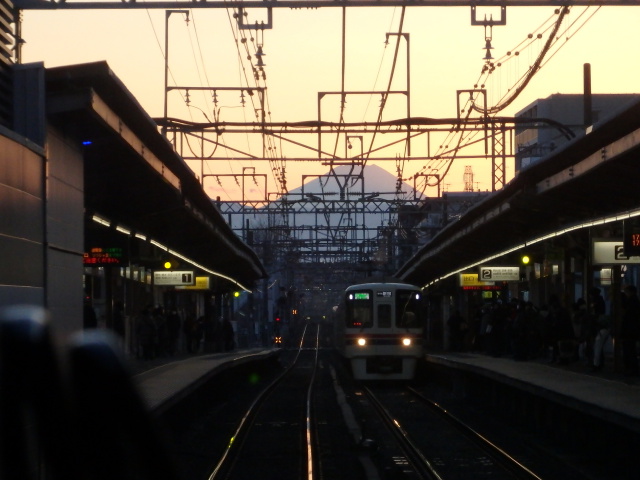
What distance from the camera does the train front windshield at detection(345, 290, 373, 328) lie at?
28.1 m

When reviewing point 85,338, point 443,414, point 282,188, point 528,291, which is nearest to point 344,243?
point 282,188

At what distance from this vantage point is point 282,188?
142ft

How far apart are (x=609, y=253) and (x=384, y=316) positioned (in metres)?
11.0

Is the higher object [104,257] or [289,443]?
[104,257]

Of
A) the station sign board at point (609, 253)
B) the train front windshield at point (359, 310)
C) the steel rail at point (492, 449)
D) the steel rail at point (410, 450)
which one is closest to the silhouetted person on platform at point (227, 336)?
the train front windshield at point (359, 310)

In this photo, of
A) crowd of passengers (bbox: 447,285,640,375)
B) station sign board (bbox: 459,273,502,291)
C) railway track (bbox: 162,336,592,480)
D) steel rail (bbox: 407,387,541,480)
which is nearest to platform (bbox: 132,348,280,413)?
railway track (bbox: 162,336,592,480)

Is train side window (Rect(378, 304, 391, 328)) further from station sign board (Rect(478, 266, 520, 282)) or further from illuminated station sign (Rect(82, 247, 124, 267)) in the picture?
illuminated station sign (Rect(82, 247, 124, 267))

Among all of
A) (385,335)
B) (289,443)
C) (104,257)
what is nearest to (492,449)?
(289,443)

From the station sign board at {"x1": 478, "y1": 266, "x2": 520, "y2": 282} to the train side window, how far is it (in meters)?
3.99

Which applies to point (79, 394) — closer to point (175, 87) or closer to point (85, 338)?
point (85, 338)

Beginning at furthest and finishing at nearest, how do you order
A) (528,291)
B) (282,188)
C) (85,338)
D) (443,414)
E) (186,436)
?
(282,188), (528,291), (443,414), (186,436), (85,338)

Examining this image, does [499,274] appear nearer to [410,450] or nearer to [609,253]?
[609,253]

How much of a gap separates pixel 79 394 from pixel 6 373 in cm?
11

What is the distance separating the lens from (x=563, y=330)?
20.9 meters
